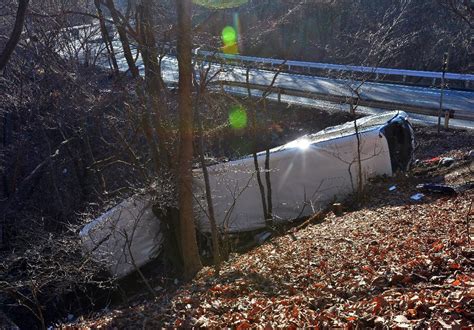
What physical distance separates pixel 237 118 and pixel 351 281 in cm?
1427

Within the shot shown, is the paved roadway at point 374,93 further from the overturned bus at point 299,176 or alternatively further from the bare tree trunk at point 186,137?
the bare tree trunk at point 186,137

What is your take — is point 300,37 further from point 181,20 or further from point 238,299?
point 238,299

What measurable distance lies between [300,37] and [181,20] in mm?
21383

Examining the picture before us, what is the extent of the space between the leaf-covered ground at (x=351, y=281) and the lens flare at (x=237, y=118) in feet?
32.0

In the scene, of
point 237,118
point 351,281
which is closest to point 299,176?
point 351,281

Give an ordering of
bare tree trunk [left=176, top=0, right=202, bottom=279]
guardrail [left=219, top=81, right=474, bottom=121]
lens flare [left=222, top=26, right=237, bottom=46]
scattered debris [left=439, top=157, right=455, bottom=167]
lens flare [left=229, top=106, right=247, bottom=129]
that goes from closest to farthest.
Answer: bare tree trunk [left=176, top=0, right=202, bottom=279]
scattered debris [left=439, top=157, right=455, bottom=167]
lens flare [left=222, top=26, right=237, bottom=46]
guardrail [left=219, top=81, right=474, bottom=121]
lens flare [left=229, top=106, right=247, bottom=129]

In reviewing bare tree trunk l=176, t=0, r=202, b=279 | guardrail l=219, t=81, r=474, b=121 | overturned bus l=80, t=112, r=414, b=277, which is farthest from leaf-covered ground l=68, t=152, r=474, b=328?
guardrail l=219, t=81, r=474, b=121

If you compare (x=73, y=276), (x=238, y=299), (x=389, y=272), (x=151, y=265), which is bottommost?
(x=151, y=265)

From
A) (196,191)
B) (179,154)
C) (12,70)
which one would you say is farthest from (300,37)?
(179,154)

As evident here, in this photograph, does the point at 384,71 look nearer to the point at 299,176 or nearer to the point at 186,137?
the point at 299,176

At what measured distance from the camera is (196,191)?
38.8 ft

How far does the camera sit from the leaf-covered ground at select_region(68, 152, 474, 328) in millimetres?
4648

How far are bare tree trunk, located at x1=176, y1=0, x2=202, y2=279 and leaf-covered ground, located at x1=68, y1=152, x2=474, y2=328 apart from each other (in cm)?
58

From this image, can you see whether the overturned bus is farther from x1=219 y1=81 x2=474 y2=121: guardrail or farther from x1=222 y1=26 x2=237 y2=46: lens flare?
x1=222 y1=26 x2=237 y2=46: lens flare
